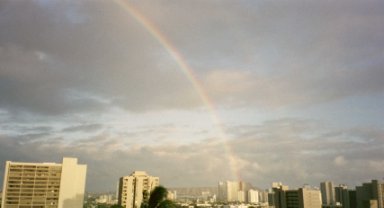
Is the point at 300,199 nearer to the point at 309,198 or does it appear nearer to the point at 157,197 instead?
the point at 309,198

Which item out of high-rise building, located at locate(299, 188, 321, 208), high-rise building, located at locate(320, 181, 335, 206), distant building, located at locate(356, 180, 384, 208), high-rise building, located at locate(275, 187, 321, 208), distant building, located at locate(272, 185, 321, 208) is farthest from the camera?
high-rise building, located at locate(320, 181, 335, 206)

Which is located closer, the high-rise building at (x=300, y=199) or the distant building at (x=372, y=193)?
the high-rise building at (x=300, y=199)

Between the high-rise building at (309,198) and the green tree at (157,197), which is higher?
the green tree at (157,197)

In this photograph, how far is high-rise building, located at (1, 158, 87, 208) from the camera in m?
70.9

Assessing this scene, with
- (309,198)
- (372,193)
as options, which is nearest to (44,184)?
(309,198)

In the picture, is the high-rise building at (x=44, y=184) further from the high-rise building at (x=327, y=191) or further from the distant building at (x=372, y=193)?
the high-rise building at (x=327, y=191)

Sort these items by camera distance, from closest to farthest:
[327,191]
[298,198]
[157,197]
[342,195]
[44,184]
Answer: [157,197] < [44,184] < [298,198] < [342,195] < [327,191]

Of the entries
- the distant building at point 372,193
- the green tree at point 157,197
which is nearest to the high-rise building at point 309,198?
the distant building at point 372,193

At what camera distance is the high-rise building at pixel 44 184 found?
7088cm

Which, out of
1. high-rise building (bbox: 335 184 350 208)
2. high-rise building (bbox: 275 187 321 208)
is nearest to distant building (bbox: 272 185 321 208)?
high-rise building (bbox: 275 187 321 208)

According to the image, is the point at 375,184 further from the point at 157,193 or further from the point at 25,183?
the point at 157,193

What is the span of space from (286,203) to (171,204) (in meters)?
85.4

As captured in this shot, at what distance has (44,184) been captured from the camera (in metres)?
72.3

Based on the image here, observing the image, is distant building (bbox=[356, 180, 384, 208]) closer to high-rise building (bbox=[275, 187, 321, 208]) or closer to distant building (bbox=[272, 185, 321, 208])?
high-rise building (bbox=[275, 187, 321, 208])
